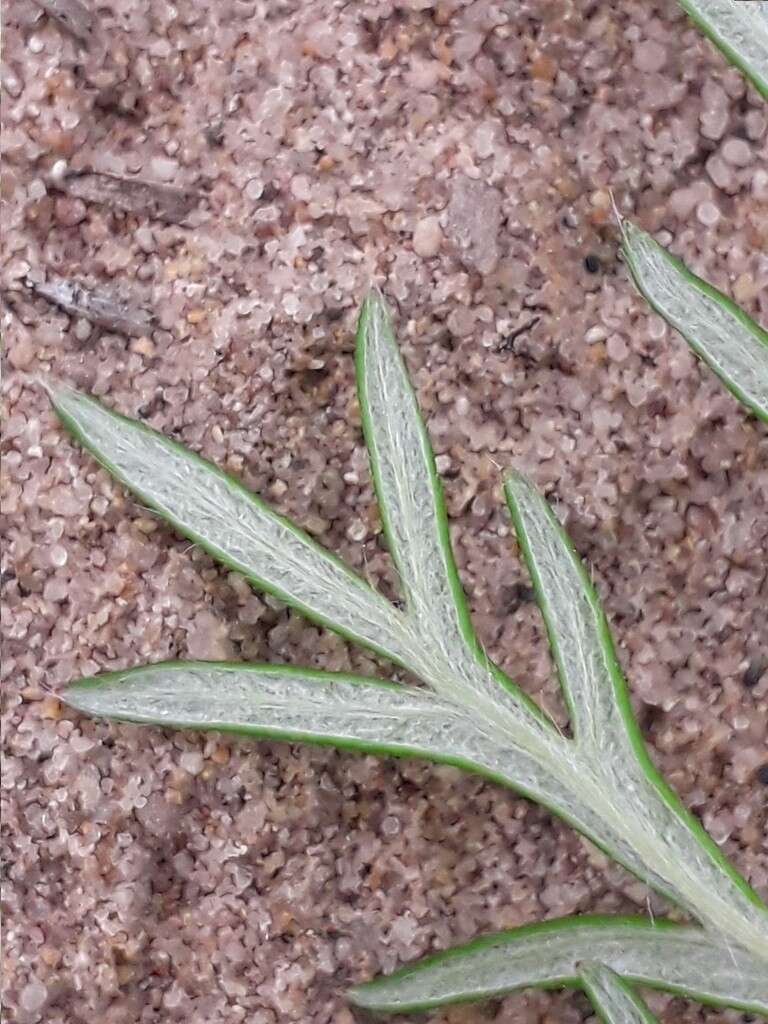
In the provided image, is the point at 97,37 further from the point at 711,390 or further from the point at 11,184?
the point at 711,390

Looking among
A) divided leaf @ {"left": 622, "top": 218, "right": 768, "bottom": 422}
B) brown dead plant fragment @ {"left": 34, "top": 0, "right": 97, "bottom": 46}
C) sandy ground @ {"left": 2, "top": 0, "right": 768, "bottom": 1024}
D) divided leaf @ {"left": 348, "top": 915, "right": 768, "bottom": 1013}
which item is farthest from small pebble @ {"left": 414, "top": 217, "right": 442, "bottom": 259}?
A: divided leaf @ {"left": 348, "top": 915, "right": 768, "bottom": 1013}

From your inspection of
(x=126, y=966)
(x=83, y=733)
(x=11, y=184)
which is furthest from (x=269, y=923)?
(x=11, y=184)

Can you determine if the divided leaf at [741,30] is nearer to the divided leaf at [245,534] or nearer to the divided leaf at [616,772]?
the divided leaf at [616,772]

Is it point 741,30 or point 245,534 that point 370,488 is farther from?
point 741,30

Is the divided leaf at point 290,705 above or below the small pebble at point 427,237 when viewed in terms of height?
below

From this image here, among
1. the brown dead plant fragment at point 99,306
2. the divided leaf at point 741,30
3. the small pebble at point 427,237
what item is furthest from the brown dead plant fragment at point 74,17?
the divided leaf at point 741,30

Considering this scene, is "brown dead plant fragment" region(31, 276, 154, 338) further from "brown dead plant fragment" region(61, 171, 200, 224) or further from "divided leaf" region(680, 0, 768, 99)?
"divided leaf" region(680, 0, 768, 99)
